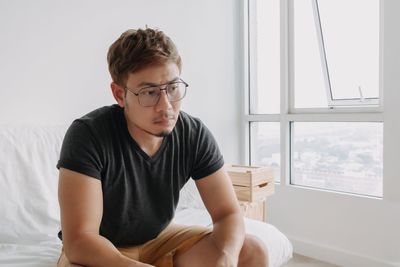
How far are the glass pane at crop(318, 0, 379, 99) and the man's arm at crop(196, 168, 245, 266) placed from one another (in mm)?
1662

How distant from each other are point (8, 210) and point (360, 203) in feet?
6.76

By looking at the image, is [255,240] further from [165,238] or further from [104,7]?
[104,7]

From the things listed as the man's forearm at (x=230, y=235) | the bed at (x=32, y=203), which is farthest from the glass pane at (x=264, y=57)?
the man's forearm at (x=230, y=235)

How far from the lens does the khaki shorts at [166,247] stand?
1218 mm

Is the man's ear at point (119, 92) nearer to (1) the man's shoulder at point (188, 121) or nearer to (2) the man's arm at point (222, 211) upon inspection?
(1) the man's shoulder at point (188, 121)

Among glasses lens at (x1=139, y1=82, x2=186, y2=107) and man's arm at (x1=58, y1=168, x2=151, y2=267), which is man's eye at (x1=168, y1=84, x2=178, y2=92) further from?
man's arm at (x1=58, y1=168, x2=151, y2=267)

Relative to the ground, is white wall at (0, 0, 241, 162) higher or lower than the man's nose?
higher

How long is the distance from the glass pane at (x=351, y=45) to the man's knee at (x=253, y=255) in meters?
1.74

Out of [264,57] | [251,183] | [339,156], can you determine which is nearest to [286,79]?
[264,57]

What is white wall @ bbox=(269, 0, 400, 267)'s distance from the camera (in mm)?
2295

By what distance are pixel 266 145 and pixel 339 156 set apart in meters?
0.63

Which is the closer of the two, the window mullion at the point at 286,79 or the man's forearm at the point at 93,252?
the man's forearm at the point at 93,252

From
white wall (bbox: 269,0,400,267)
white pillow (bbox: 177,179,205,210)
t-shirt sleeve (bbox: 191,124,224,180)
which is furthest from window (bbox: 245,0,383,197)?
t-shirt sleeve (bbox: 191,124,224,180)

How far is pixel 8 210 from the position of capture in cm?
151
